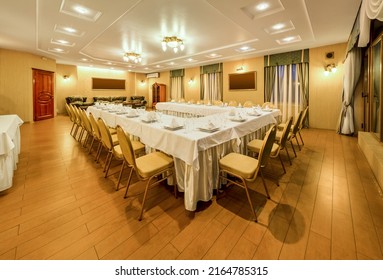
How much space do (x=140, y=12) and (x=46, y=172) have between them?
10.5ft

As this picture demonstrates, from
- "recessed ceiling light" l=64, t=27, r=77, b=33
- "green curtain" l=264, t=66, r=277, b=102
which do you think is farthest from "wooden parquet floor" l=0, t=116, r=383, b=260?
"green curtain" l=264, t=66, r=277, b=102

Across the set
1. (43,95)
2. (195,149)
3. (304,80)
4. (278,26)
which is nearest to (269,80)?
(304,80)

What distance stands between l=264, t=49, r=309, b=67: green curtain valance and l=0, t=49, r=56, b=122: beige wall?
9133 mm

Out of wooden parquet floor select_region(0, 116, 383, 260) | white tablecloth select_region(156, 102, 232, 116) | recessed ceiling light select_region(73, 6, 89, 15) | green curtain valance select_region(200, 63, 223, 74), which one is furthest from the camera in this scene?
green curtain valance select_region(200, 63, 223, 74)

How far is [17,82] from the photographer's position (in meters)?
7.00

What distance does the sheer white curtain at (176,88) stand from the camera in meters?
10.8

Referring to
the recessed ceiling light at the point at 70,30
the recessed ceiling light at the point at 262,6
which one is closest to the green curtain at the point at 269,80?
the recessed ceiling light at the point at 262,6

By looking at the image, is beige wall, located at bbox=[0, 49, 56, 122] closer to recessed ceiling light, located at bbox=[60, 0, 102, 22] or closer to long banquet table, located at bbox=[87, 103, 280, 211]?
recessed ceiling light, located at bbox=[60, 0, 102, 22]

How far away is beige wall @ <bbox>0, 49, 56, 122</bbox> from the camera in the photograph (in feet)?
21.9

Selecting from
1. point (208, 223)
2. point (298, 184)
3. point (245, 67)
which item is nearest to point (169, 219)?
point (208, 223)

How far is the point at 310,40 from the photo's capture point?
5180 mm

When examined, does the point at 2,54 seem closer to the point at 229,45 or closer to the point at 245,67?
the point at 229,45

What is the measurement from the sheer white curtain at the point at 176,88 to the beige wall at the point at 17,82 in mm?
6263

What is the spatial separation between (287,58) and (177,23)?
14.8 ft
